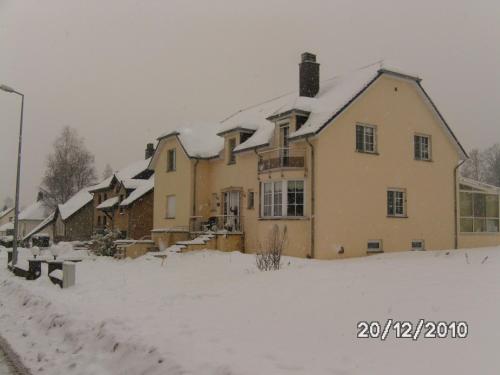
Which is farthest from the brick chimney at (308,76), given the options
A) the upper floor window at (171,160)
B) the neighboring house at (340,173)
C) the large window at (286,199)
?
the upper floor window at (171,160)

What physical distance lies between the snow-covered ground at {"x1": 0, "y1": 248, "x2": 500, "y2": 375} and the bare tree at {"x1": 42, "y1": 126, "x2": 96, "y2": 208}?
5037 cm

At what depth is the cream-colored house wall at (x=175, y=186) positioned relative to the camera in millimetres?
29125

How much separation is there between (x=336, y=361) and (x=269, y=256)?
347 inches

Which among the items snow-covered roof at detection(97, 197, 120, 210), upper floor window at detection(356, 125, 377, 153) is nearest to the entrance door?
upper floor window at detection(356, 125, 377, 153)

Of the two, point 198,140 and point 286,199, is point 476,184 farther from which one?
point 198,140

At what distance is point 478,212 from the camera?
95.7 ft

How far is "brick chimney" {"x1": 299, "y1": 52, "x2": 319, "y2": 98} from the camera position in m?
25.3

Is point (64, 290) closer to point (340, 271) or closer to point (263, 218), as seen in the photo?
point (340, 271)

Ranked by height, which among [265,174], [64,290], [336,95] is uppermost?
[336,95]

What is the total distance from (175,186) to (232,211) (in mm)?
5186

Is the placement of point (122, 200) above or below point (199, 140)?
below

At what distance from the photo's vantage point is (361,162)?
74.9 feet

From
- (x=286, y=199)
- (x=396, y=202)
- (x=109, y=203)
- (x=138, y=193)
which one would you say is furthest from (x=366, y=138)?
(x=109, y=203)

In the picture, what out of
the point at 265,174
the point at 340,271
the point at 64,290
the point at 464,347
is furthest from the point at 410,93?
the point at 464,347
